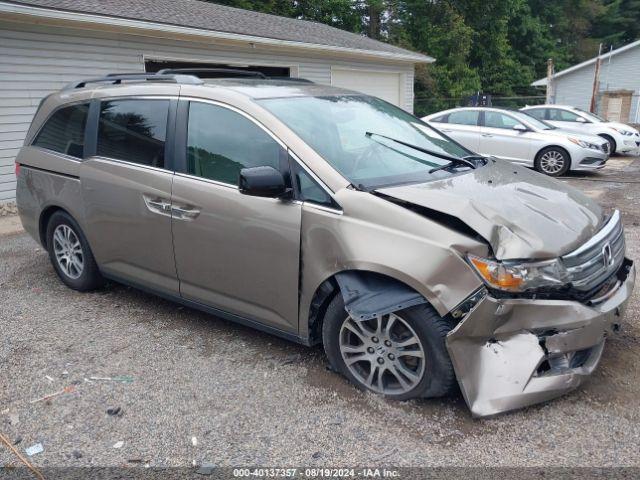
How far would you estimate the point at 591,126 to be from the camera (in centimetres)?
1503

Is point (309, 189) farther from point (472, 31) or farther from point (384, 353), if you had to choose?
point (472, 31)

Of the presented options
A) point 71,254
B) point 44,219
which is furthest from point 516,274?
point 44,219

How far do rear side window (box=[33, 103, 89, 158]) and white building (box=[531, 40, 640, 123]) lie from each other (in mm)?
32721

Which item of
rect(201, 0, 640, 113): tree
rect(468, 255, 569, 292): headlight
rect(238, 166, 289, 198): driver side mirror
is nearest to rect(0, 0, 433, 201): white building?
rect(238, 166, 289, 198): driver side mirror

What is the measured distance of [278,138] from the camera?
3352mm

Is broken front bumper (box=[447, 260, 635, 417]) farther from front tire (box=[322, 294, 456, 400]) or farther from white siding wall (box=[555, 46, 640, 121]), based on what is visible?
white siding wall (box=[555, 46, 640, 121])

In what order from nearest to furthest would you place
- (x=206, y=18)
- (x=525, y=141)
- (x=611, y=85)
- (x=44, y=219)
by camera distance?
(x=44, y=219)
(x=525, y=141)
(x=206, y=18)
(x=611, y=85)

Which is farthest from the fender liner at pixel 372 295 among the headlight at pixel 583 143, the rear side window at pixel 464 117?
the rear side window at pixel 464 117

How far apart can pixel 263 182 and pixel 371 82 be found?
14845mm

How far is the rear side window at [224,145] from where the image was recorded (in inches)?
135

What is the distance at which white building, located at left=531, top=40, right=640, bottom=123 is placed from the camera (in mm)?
30797

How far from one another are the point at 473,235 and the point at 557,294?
1.69ft

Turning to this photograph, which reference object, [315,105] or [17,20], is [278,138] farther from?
[17,20]

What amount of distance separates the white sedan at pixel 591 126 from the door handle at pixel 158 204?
44.2 ft
